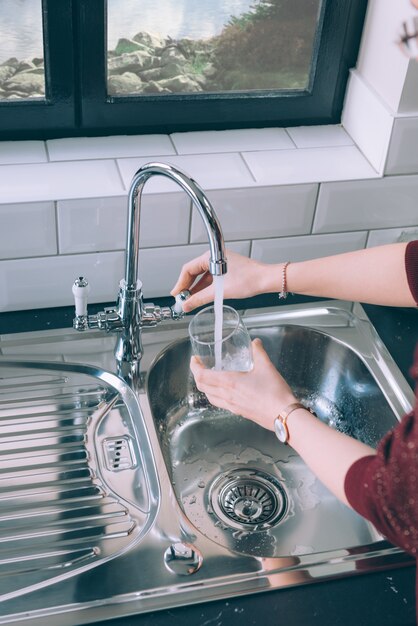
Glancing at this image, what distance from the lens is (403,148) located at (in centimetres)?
143

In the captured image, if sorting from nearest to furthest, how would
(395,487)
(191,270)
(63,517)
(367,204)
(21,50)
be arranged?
1. (395,487)
2. (63,517)
3. (191,270)
4. (21,50)
5. (367,204)

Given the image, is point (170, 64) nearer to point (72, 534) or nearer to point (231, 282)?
point (231, 282)

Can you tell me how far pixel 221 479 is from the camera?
1354mm

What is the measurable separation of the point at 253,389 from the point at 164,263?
44cm

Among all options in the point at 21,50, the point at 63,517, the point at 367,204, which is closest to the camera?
the point at 63,517

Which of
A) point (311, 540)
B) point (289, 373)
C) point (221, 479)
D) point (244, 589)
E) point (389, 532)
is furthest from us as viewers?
point (289, 373)

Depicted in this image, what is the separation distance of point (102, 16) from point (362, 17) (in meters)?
0.49

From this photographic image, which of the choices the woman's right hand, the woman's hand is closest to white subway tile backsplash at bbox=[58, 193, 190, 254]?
the woman's right hand

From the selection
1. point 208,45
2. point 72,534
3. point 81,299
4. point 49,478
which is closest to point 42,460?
point 49,478

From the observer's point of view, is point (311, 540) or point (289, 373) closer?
point (311, 540)

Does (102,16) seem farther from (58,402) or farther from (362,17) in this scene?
(58,402)

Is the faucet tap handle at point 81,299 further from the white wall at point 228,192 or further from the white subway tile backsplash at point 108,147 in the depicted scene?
the white subway tile backsplash at point 108,147

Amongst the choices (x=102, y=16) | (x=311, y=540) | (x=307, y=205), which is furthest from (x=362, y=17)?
(x=311, y=540)

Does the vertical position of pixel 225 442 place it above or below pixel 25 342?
below
